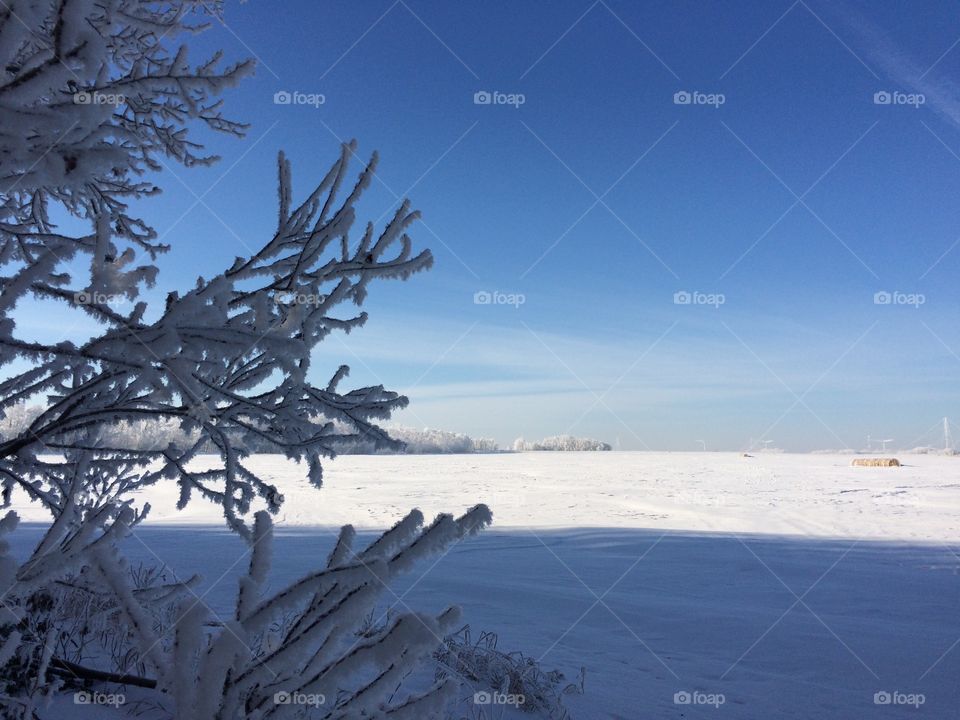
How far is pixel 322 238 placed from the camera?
197 centimetres

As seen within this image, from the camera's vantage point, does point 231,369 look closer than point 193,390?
No

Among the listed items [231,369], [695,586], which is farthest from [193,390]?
[695,586]

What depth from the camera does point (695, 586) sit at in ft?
21.9

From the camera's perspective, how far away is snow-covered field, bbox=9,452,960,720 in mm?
3871

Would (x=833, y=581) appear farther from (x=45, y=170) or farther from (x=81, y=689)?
(x=45, y=170)

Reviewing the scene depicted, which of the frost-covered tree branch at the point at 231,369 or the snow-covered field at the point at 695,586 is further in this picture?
the snow-covered field at the point at 695,586

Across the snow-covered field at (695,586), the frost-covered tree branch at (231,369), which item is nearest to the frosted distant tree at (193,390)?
the frost-covered tree branch at (231,369)

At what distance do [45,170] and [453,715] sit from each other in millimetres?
3130

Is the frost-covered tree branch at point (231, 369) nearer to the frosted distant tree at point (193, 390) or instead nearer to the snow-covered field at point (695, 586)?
the frosted distant tree at point (193, 390)

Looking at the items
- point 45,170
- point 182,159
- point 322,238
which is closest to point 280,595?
point 45,170

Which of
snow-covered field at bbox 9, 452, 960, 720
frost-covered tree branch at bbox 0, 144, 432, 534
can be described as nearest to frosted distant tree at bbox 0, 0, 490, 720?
frost-covered tree branch at bbox 0, 144, 432, 534

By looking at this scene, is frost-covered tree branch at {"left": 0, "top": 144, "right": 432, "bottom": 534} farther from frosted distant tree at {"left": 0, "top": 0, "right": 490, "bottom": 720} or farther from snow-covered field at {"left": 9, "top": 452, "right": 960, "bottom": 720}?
snow-covered field at {"left": 9, "top": 452, "right": 960, "bottom": 720}

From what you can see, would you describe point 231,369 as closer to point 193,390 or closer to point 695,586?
point 193,390

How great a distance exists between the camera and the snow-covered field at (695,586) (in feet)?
12.7
